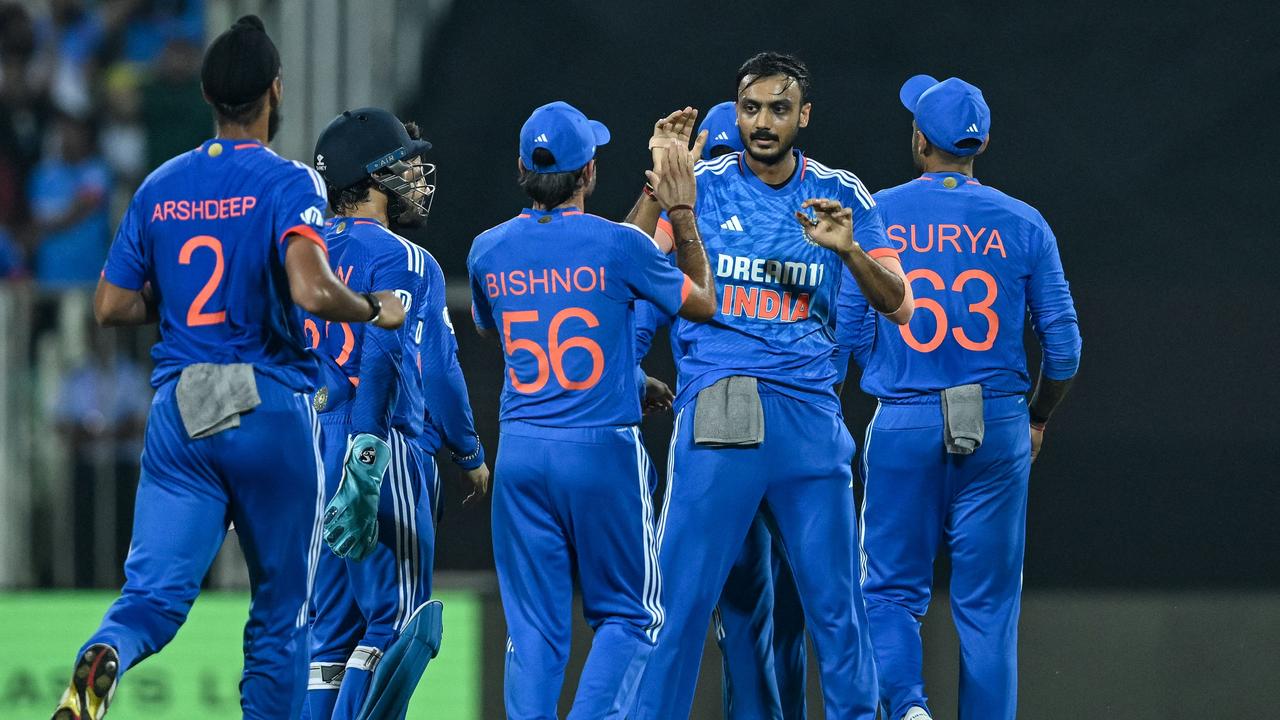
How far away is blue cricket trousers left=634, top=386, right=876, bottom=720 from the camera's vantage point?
14.4 ft

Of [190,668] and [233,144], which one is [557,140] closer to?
[233,144]

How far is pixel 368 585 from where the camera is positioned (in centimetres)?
486

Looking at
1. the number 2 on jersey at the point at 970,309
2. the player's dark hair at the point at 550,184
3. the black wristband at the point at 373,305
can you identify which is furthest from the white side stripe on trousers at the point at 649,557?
the number 2 on jersey at the point at 970,309

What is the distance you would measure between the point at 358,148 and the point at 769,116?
1.26m

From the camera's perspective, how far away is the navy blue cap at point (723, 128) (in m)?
5.47

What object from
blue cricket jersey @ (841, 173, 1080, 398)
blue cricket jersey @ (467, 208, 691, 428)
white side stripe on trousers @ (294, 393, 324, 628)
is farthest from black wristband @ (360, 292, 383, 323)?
blue cricket jersey @ (841, 173, 1080, 398)

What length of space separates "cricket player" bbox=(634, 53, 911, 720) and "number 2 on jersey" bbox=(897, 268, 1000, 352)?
460 millimetres

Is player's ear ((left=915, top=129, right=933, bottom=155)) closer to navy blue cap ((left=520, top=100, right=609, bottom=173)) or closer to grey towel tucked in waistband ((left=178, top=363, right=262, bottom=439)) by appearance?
navy blue cap ((left=520, top=100, right=609, bottom=173))

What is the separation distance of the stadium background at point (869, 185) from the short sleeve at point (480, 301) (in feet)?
5.91

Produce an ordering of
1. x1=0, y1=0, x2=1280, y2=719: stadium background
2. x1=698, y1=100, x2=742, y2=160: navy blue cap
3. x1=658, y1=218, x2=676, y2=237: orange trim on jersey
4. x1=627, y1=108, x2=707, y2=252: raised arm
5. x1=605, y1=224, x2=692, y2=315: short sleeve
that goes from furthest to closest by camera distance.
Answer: x1=0, y1=0, x2=1280, y2=719: stadium background → x1=698, y1=100, x2=742, y2=160: navy blue cap → x1=658, y1=218, x2=676, y2=237: orange trim on jersey → x1=627, y1=108, x2=707, y2=252: raised arm → x1=605, y1=224, x2=692, y2=315: short sleeve

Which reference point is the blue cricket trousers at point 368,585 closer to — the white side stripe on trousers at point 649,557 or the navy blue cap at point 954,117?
the white side stripe on trousers at point 649,557

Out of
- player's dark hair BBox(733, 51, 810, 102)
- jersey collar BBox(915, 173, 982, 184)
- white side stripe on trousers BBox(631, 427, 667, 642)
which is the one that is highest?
player's dark hair BBox(733, 51, 810, 102)

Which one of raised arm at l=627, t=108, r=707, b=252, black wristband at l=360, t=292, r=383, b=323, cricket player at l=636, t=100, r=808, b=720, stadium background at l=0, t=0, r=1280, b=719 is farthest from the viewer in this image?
Answer: stadium background at l=0, t=0, r=1280, b=719

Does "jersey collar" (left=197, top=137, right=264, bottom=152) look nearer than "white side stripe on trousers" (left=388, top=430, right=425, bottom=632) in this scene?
Yes
